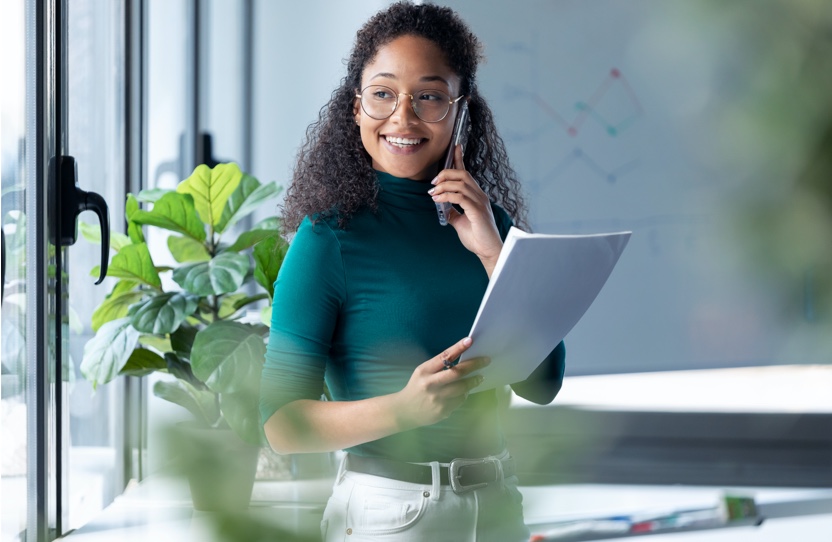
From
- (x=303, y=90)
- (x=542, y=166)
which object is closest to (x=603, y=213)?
(x=542, y=166)

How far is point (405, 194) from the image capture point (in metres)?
A: 1.01

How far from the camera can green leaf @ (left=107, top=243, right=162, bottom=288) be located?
1.84m

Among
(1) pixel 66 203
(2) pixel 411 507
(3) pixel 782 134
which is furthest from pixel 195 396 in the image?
(3) pixel 782 134

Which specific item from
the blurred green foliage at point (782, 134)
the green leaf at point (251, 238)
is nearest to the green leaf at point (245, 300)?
the green leaf at point (251, 238)

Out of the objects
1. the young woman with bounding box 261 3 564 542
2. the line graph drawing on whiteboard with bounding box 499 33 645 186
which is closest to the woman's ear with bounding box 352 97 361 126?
the young woman with bounding box 261 3 564 542

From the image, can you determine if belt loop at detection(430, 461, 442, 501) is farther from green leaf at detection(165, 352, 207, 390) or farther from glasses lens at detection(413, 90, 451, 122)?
green leaf at detection(165, 352, 207, 390)

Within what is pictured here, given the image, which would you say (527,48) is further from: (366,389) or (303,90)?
(366,389)

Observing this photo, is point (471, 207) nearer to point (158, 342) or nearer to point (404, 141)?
point (404, 141)

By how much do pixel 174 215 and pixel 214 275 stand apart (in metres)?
0.20

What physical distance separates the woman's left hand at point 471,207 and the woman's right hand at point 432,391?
0.22 meters

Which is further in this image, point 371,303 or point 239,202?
point 239,202

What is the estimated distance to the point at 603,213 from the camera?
2467 millimetres

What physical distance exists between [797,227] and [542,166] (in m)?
2.27

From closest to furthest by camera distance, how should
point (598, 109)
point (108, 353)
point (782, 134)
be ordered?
point (782, 134) < point (108, 353) < point (598, 109)
